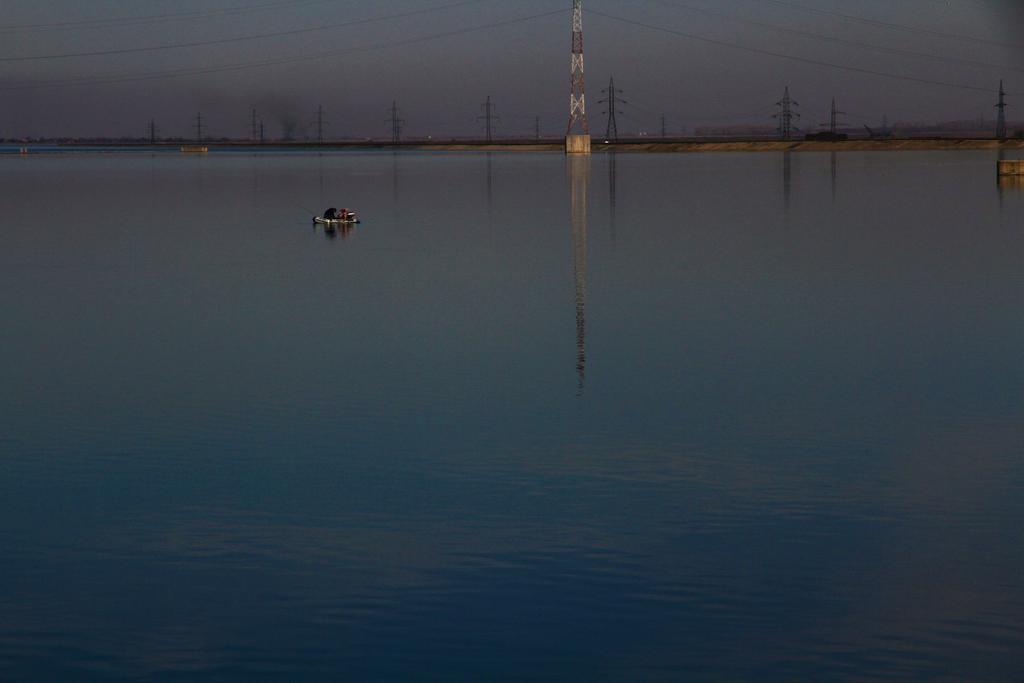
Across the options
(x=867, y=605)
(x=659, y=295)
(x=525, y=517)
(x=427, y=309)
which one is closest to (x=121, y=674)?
(x=525, y=517)

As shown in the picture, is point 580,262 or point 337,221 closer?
point 580,262

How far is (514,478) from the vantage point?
11.2 metres

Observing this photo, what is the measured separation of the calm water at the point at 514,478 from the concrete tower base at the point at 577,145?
4090 inches

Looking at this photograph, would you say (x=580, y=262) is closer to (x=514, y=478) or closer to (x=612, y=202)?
(x=514, y=478)

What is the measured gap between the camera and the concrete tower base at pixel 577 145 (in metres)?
129

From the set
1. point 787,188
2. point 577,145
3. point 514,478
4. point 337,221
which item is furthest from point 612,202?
point 577,145

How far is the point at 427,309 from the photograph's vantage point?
22.0 m

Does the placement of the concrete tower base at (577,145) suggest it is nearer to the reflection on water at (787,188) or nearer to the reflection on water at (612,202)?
the reflection on water at (787,188)

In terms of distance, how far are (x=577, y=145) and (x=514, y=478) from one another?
121 m

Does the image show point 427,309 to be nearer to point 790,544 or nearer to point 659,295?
point 659,295

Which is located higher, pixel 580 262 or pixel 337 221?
pixel 337 221

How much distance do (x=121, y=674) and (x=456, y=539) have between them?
2643mm

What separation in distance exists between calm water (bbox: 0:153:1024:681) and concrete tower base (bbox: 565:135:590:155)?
104 m

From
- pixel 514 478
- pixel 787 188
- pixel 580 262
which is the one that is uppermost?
pixel 787 188
